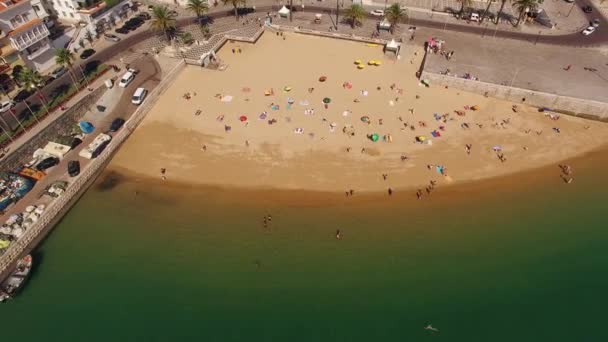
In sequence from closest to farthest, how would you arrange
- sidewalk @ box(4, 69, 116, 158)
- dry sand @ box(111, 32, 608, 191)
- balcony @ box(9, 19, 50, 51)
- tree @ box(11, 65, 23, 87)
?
sidewalk @ box(4, 69, 116, 158) < dry sand @ box(111, 32, 608, 191) < balcony @ box(9, 19, 50, 51) < tree @ box(11, 65, 23, 87)

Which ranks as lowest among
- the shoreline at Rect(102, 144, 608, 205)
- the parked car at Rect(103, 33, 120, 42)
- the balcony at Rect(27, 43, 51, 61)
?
the shoreline at Rect(102, 144, 608, 205)

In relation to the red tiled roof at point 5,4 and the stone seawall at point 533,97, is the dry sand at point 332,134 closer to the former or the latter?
the stone seawall at point 533,97

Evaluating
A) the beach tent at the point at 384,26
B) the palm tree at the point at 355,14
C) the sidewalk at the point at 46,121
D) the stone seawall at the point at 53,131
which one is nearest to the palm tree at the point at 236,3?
the palm tree at the point at 355,14

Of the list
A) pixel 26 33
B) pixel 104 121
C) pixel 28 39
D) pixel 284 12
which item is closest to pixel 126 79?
pixel 104 121

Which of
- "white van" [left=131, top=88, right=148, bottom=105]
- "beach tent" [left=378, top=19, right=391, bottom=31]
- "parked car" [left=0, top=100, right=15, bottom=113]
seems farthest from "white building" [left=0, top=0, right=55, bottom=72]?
"beach tent" [left=378, top=19, right=391, bottom=31]

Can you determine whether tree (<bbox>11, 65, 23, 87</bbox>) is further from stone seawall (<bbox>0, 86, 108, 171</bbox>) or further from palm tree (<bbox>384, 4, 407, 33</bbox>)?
palm tree (<bbox>384, 4, 407, 33</bbox>)

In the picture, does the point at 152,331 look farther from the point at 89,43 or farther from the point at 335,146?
the point at 89,43

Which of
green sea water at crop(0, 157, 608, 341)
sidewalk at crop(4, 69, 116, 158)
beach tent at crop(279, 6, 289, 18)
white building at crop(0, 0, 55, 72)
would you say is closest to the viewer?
green sea water at crop(0, 157, 608, 341)

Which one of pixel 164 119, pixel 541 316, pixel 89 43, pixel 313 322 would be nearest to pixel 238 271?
pixel 313 322
